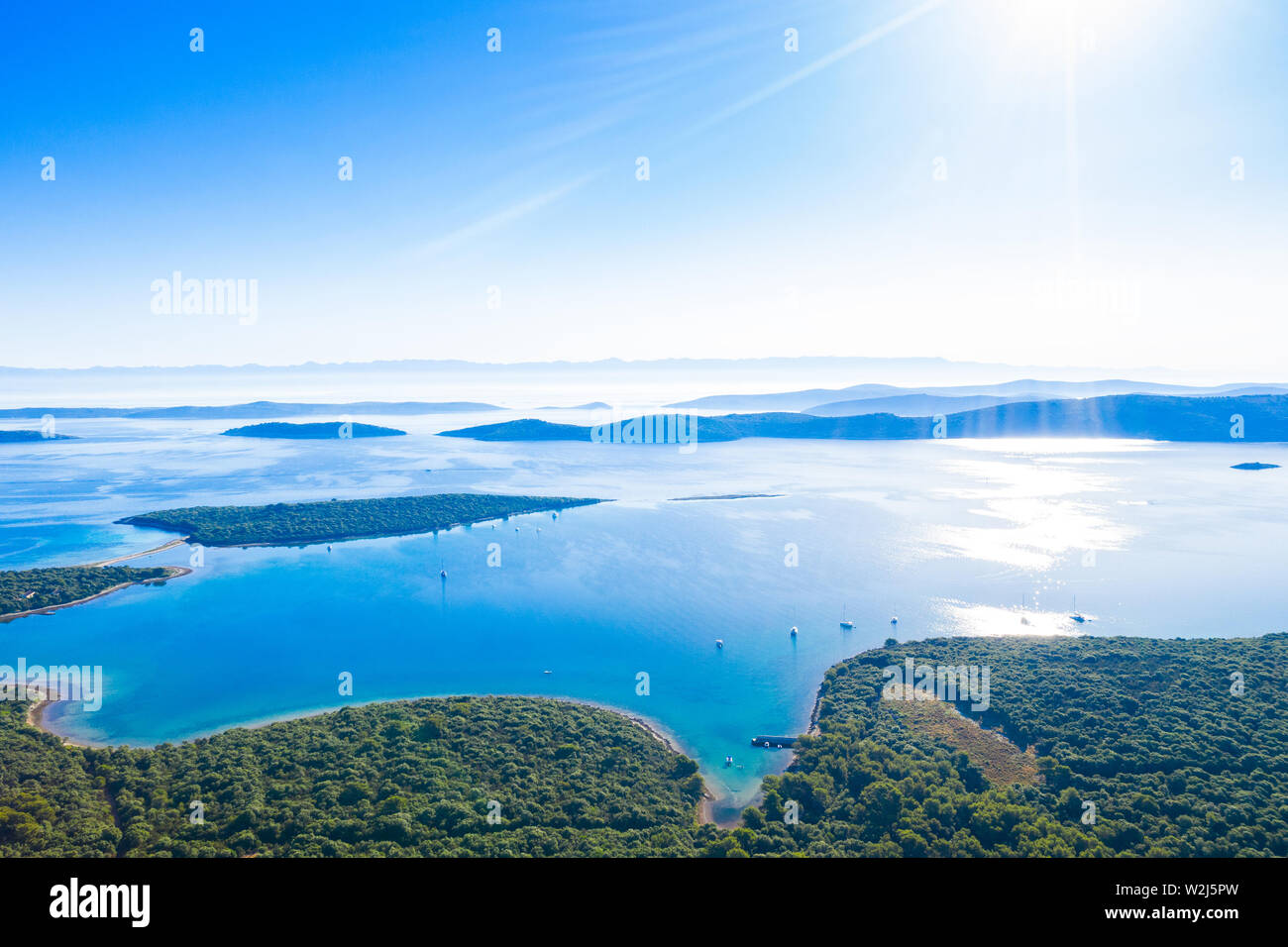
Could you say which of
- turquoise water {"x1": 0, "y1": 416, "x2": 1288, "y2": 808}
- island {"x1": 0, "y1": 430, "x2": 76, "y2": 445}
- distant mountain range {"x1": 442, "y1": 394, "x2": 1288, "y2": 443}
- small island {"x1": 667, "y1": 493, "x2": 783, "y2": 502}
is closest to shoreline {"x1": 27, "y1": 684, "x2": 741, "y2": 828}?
turquoise water {"x1": 0, "y1": 416, "x2": 1288, "y2": 808}

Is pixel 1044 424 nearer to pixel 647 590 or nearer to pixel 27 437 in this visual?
pixel 647 590

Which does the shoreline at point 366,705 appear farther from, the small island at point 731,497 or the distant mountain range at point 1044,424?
the distant mountain range at point 1044,424

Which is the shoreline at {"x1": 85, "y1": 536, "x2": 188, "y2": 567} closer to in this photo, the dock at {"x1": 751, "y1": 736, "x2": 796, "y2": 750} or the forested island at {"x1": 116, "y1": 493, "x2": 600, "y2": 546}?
the forested island at {"x1": 116, "y1": 493, "x2": 600, "y2": 546}

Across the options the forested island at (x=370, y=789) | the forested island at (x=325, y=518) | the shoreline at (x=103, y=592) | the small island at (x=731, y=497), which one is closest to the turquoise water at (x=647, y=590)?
the shoreline at (x=103, y=592)

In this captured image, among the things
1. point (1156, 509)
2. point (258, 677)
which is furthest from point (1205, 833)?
point (1156, 509)
